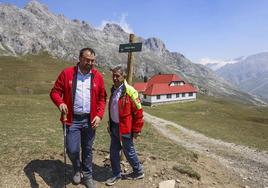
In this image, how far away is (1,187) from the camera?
10.2m

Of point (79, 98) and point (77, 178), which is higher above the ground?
point (79, 98)

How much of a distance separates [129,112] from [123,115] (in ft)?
0.73

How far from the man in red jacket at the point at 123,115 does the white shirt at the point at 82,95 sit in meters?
1.10

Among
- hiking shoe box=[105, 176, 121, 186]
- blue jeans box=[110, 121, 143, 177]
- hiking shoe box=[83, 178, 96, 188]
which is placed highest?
blue jeans box=[110, 121, 143, 177]

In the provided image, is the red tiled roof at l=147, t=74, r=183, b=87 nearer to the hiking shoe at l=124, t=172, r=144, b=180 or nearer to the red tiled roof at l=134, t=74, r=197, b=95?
the red tiled roof at l=134, t=74, r=197, b=95

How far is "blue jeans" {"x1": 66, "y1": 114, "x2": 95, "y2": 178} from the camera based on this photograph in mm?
9523

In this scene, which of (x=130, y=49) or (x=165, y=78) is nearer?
(x=130, y=49)

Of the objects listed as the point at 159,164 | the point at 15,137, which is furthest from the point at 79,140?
the point at 15,137

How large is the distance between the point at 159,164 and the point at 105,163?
2.26 metres

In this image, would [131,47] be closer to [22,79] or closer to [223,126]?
[223,126]

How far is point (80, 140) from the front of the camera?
9.91 m

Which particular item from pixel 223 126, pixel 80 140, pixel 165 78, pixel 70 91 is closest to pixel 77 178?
pixel 80 140

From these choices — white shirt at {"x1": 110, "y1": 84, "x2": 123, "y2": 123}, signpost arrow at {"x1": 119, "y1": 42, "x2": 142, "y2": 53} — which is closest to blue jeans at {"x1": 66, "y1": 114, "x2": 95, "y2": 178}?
white shirt at {"x1": 110, "y1": 84, "x2": 123, "y2": 123}

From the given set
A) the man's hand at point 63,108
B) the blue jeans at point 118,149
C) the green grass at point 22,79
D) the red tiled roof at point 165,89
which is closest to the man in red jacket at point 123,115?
the blue jeans at point 118,149
